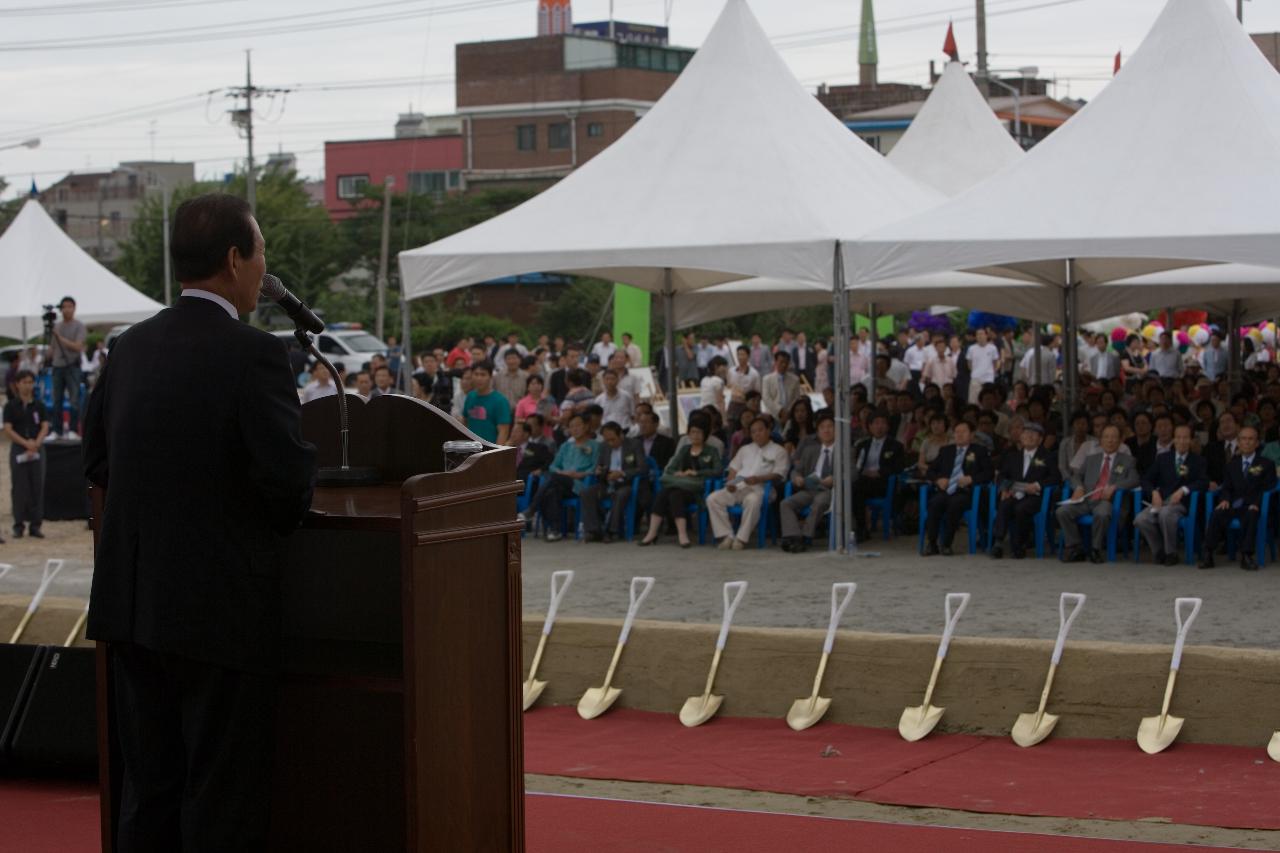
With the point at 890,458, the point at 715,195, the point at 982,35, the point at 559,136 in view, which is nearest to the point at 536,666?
the point at 890,458

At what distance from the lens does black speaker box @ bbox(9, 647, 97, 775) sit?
20.8 feet

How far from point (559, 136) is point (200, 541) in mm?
71670

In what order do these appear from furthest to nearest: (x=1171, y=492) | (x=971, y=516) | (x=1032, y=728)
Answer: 1. (x=971, y=516)
2. (x=1171, y=492)
3. (x=1032, y=728)

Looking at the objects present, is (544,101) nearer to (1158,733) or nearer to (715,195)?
(715,195)

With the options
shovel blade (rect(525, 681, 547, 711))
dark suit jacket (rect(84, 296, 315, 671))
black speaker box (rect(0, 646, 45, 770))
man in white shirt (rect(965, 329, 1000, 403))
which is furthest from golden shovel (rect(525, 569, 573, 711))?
man in white shirt (rect(965, 329, 1000, 403))

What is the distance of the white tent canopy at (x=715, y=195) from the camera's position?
12781mm

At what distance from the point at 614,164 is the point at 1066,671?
8242mm

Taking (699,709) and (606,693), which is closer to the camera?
(699,709)

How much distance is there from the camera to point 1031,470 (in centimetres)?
1241

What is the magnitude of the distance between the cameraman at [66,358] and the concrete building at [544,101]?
172ft

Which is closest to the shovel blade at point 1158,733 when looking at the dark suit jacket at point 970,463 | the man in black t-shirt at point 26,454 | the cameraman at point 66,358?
the dark suit jacket at point 970,463

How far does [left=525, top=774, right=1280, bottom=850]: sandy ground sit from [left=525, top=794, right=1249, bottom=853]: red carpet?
0.14 meters

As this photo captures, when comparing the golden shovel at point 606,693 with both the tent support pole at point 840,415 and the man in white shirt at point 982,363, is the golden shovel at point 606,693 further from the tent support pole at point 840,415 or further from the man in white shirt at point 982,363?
the man in white shirt at point 982,363

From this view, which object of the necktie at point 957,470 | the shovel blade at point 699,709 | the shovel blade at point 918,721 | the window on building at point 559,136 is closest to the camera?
the shovel blade at point 918,721
